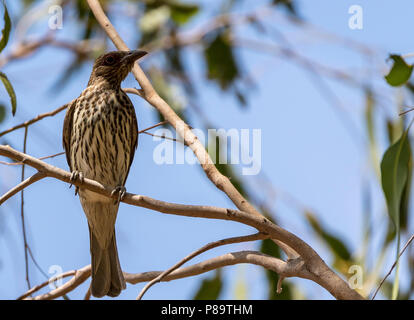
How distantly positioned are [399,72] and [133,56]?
193 cm

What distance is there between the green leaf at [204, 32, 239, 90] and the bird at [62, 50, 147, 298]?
1.34 meters

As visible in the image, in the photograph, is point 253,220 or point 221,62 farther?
point 221,62

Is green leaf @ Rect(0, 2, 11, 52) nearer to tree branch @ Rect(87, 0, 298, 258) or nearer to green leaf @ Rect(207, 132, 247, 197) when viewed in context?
tree branch @ Rect(87, 0, 298, 258)

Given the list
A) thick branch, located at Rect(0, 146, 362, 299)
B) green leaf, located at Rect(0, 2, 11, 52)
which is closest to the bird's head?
green leaf, located at Rect(0, 2, 11, 52)

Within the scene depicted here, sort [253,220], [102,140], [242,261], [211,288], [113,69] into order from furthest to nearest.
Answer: [113,69], [211,288], [102,140], [242,261], [253,220]

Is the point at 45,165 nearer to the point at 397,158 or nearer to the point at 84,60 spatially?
the point at 397,158

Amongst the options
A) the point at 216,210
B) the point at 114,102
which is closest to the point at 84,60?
the point at 114,102

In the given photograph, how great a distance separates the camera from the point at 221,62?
5578mm

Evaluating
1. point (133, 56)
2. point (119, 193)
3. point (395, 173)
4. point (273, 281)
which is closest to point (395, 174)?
point (395, 173)

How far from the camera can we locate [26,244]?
3.27 metres

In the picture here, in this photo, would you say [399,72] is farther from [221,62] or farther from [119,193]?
[221,62]

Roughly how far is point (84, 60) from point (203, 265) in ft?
14.3

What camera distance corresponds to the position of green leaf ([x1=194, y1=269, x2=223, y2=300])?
13.4 feet
